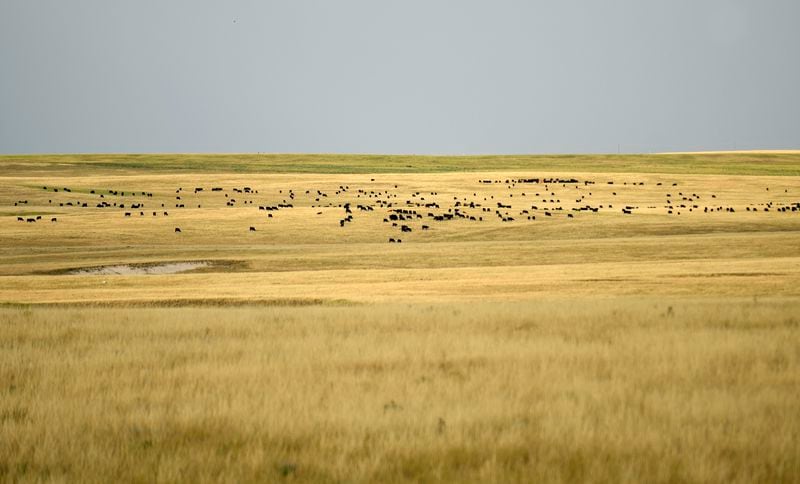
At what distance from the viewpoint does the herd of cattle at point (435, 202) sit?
7844 centimetres

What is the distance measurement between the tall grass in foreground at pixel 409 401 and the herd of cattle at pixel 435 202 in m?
47.7

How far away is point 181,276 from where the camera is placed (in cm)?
4750

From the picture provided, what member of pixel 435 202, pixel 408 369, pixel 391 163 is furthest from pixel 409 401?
pixel 391 163

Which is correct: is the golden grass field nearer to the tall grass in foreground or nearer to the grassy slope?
the tall grass in foreground

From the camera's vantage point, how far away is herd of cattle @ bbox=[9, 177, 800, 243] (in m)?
78.4

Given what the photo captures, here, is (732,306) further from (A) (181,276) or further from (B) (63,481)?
(A) (181,276)

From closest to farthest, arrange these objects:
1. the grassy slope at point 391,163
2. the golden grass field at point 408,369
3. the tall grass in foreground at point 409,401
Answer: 1. the tall grass in foreground at point 409,401
2. the golden grass field at point 408,369
3. the grassy slope at point 391,163

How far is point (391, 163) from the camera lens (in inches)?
6772

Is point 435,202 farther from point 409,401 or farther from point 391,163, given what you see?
point 391,163

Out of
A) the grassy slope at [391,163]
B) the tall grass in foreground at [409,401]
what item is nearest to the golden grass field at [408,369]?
the tall grass in foreground at [409,401]

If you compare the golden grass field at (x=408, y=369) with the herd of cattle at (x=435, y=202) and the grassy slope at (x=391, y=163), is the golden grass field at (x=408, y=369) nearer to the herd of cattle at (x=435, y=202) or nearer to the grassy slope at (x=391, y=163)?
the herd of cattle at (x=435, y=202)

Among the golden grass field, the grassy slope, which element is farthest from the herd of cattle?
the grassy slope

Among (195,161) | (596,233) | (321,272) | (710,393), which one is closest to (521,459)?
(710,393)

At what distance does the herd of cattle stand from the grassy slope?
127ft
